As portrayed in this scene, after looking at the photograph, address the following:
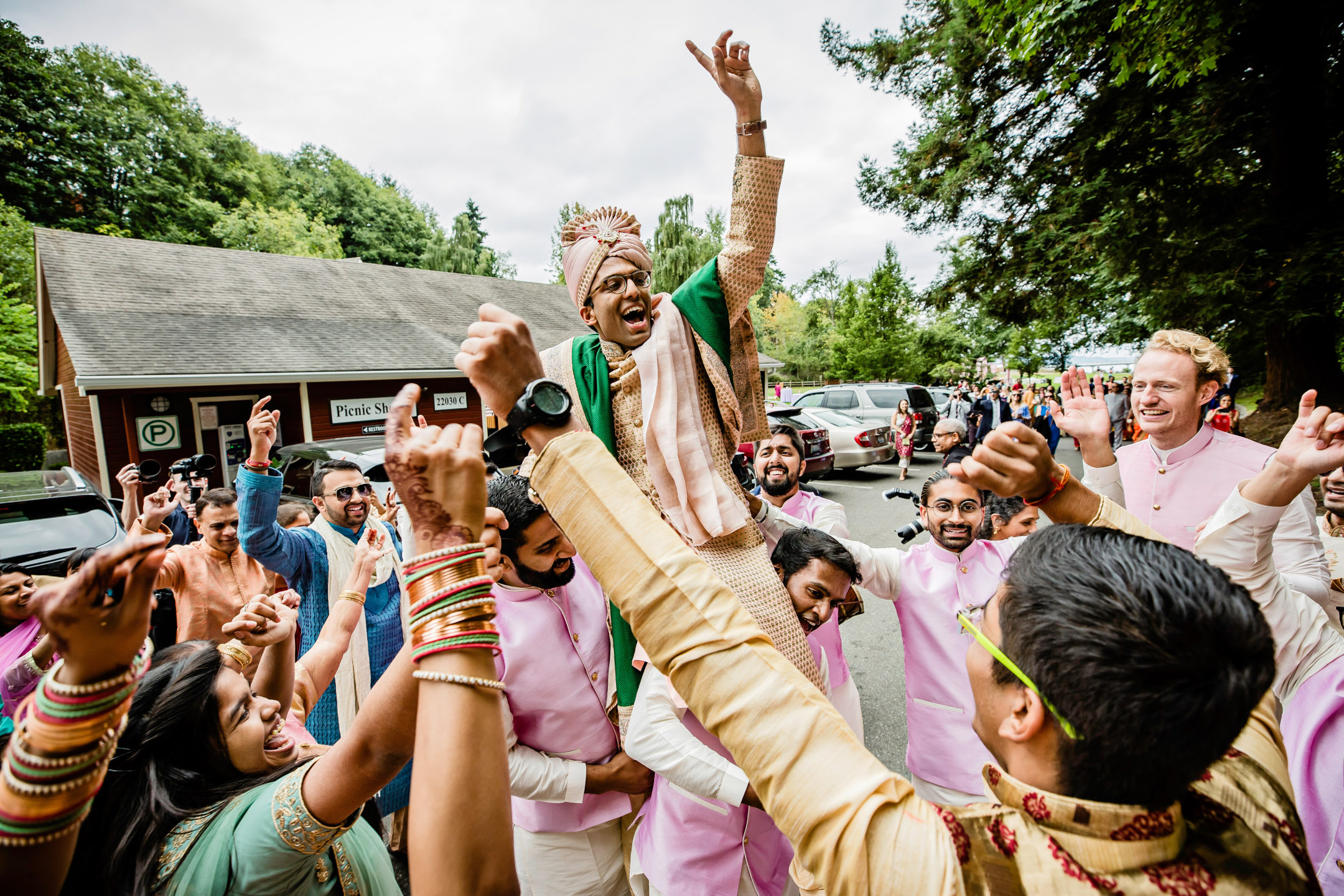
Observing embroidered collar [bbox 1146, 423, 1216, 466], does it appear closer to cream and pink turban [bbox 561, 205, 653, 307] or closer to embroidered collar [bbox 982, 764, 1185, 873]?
embroidered collar [bbox 982, 764, 1185, 873]

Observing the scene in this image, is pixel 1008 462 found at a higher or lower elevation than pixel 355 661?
higher

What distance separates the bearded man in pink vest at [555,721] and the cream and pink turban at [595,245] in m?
0.76

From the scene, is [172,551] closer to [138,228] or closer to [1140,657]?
[1140,657]

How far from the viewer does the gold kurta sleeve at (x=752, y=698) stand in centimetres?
78

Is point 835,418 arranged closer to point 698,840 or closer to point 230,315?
point 698,840

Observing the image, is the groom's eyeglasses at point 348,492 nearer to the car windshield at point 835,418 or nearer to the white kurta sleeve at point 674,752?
the white kurta sleeve at point 674,752

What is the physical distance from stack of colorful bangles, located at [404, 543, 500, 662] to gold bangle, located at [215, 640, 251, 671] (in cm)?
108

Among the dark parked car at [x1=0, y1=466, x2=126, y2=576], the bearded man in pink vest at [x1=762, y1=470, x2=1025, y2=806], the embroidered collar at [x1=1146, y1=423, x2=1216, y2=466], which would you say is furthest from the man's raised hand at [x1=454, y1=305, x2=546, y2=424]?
the dark parked car at [x1=0, y1=466, x2=126, y2=576]

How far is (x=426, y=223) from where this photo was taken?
3806cm

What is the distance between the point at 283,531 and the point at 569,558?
182 cm

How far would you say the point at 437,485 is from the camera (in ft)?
2.77

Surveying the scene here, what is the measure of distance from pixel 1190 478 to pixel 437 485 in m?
3.03

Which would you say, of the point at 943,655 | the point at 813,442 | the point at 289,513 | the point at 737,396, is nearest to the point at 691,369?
the point at 737,396

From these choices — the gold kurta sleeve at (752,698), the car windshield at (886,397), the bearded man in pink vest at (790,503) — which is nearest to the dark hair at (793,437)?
the bearded man in pink vest at (790,503)
